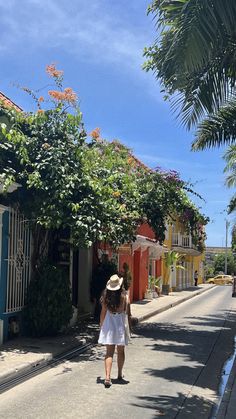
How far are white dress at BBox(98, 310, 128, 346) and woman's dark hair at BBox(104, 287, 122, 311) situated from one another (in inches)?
3.7

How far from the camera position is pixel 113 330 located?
24.9 ft

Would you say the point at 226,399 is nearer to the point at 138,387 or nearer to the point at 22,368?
the point at 138,387

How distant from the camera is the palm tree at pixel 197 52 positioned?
6.32m

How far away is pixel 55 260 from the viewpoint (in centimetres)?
1311

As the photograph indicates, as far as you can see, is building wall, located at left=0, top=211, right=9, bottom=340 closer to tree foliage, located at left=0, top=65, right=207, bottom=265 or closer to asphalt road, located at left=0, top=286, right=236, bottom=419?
tree foliage, located at left=0, top=65, right=207, bottom=265

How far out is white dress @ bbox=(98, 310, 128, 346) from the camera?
7.54 metres

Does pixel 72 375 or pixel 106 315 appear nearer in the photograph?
pixel 106 315

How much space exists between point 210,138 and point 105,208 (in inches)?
156

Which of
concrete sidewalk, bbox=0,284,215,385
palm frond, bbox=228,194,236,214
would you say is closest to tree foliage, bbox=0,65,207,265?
concrete sidewalk, bbox=0,284,215,385

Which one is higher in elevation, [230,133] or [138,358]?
[230,133]

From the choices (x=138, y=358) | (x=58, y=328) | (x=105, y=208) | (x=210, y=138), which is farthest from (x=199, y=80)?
(x=58, y=328)

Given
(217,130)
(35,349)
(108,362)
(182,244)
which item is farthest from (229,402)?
(182,244)

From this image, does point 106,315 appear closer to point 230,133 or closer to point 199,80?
point 199,80

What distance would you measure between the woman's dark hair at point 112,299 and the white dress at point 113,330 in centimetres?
9
